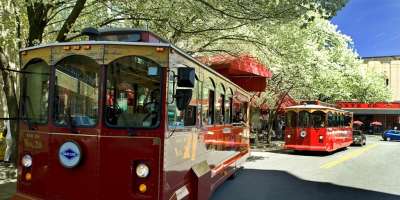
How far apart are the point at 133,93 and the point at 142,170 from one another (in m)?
1.06

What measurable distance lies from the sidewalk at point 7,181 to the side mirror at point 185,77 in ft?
15.9

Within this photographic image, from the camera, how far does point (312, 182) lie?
14.9m

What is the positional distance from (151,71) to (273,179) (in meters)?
9.11

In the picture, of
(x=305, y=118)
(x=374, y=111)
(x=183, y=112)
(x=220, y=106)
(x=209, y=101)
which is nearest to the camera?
(x=183, y=112)

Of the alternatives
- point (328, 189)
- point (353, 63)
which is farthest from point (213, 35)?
point (353, 63)

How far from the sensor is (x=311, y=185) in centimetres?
1426

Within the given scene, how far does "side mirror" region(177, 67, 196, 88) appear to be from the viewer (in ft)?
23.7

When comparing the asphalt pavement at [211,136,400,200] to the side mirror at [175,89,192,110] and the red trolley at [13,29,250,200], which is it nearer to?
the side mirror at [175,89,192,110]

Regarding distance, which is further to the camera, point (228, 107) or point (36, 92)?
point (228, 107)

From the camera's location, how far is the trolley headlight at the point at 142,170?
6.91 meters

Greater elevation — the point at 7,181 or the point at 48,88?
the point at 48,88

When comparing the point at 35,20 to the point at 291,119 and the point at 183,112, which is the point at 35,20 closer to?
the point at 183,112

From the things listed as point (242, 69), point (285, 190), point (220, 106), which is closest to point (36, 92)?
point (220, 106)

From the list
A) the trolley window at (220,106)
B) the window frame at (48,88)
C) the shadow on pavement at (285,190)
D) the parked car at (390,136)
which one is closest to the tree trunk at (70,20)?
the trolley window at (220,106)
